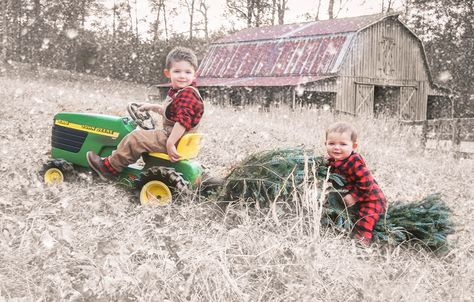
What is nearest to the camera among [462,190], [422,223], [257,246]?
[257,246]

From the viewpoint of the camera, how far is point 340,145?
167 inches

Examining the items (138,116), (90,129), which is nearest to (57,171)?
(90,129)

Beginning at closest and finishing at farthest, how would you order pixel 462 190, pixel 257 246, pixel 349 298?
pixel 349 298 < pixel 257 246 < pixel 462 190

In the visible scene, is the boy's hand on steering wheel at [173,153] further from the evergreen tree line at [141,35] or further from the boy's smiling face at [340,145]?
the evergreen tree line at [141,35]

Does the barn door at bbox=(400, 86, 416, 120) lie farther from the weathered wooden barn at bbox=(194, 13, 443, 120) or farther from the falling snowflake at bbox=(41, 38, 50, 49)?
the falling snowflake at bbox=(41, 38, 50, 49)

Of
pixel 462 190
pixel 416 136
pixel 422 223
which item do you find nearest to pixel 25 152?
pixel 422 223

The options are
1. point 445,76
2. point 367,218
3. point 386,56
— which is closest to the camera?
point 367,218

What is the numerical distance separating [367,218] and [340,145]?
61 centimetres

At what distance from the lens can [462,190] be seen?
24.4 ft

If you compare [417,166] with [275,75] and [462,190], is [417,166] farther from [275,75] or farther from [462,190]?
[275,75]

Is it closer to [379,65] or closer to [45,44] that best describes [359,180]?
[379,65]

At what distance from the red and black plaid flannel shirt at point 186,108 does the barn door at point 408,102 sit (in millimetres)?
21026

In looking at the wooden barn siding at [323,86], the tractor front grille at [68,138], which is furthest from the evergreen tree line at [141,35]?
the tractor front grille at [68,138]

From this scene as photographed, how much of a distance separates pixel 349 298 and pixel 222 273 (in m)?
0.71
